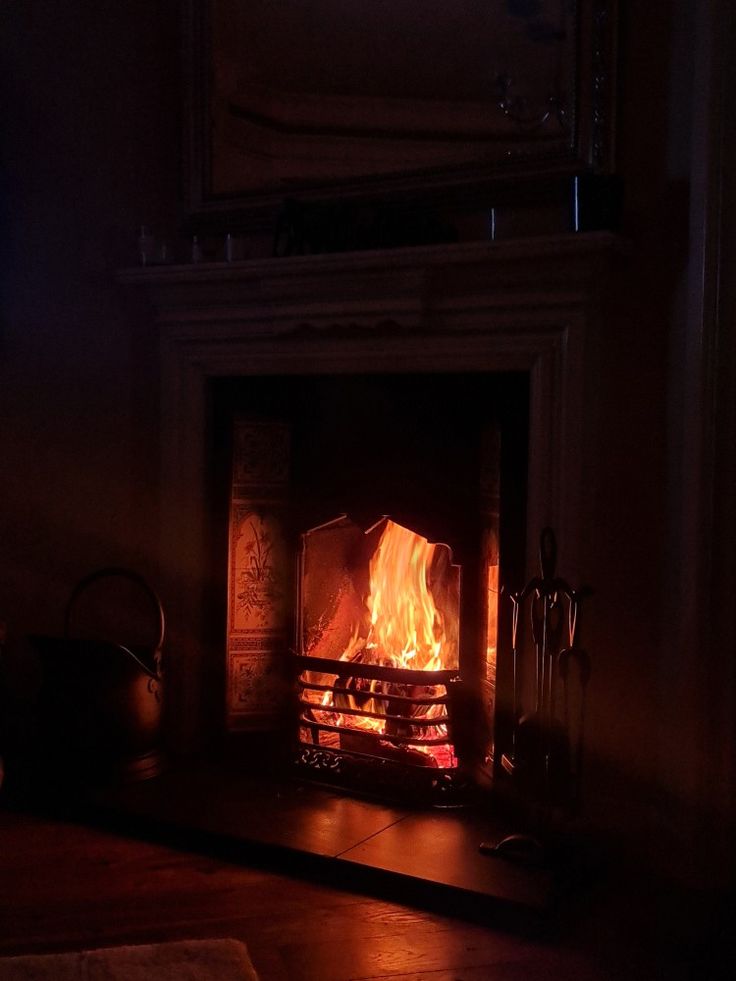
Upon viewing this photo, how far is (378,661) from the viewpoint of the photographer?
2627 millimetres

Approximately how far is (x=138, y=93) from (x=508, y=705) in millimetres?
2004

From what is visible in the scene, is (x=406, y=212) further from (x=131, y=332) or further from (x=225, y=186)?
(x=131, y=332)

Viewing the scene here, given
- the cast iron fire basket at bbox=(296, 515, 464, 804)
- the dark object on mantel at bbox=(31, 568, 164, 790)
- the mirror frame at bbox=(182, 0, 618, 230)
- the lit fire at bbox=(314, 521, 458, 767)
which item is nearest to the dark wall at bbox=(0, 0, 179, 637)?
the mirror frame at bbox=(182, 0, 618, 230)

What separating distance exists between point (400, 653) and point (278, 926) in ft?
2.83

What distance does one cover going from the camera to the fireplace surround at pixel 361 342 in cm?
221

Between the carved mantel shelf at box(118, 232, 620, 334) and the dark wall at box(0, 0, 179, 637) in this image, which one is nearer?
the carved mantel shelf at box(118, 232, 620, 334)

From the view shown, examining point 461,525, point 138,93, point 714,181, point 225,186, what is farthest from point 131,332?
point 714,181

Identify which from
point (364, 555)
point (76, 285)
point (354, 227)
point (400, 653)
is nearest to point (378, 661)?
point (400, 653)

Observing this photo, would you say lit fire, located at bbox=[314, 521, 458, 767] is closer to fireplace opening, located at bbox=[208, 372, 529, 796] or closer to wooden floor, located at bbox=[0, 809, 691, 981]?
fireplace opening, located at bbox=[208, 372, 529, 796]

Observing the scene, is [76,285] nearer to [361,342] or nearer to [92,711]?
[361,342]

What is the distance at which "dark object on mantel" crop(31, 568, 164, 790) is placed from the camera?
2.50 m

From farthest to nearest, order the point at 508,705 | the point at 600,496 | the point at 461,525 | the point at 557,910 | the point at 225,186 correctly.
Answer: the point at 225,186 < the point at 461,525 < the point at 508,705 < the point at 600,496 < the point at 557,910

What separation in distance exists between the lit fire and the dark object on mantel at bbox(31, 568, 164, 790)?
49 centimetres

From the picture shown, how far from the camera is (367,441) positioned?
2607 mm
